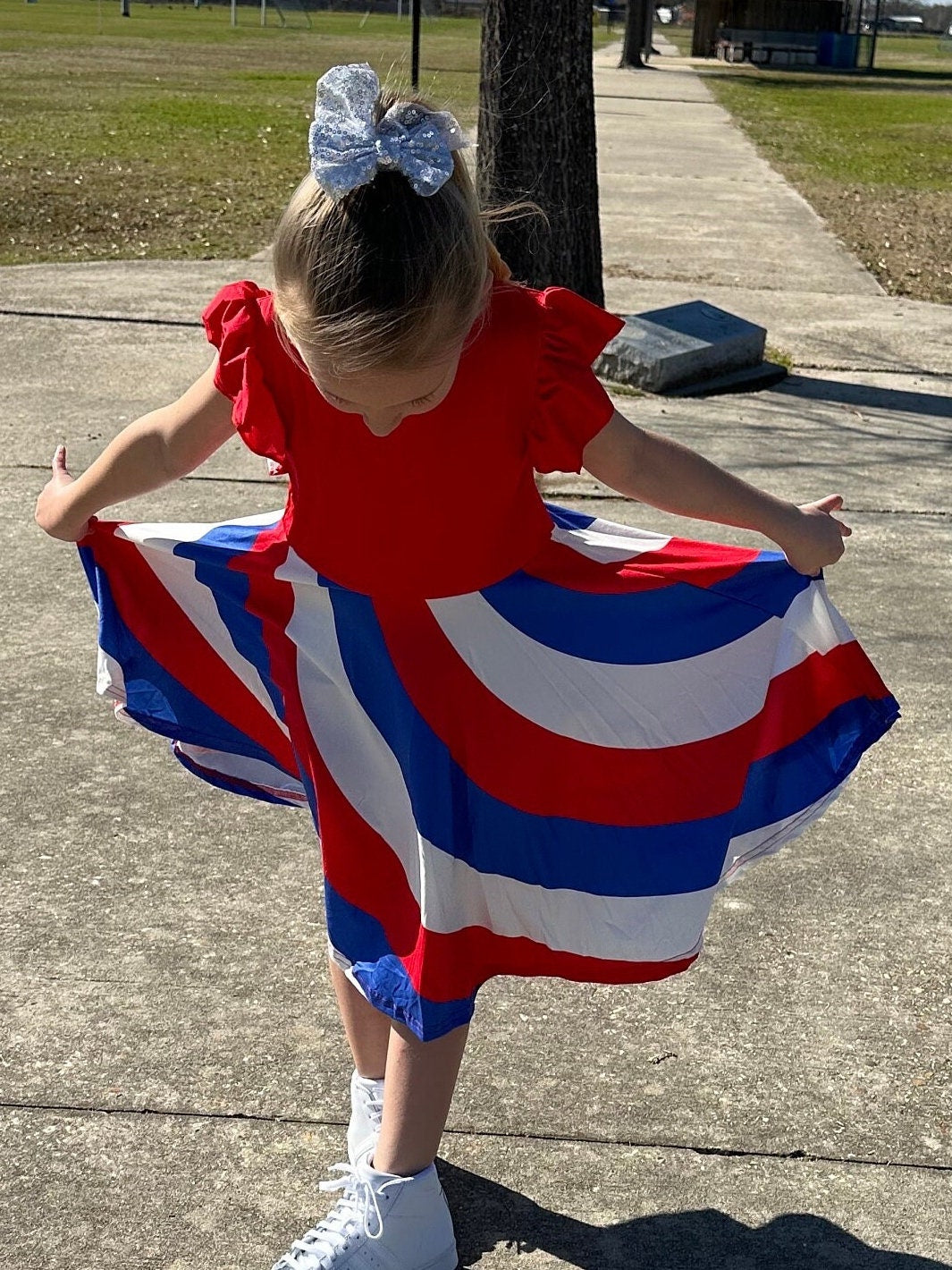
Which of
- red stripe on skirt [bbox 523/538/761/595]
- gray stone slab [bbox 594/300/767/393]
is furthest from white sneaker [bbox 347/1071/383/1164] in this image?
gray stone slab [bbox 594/300/767/393]

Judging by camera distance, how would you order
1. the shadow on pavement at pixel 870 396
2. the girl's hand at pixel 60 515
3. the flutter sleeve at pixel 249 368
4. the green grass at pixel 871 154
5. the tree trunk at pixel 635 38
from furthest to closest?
the tree trunk at pixel 635 38 < the green grass at pixel 871 154 < the shadow on pavement at pixel 870 396 < the girl's hand at pixel 60 515 < the flutter sleeve at pixel 249 368

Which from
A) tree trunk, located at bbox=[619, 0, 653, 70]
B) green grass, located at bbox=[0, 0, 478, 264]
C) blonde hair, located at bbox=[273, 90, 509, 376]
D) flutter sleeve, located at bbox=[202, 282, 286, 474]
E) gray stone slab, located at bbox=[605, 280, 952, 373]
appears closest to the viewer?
blonde hair, located at bbox=[273, 90, 509, 376]

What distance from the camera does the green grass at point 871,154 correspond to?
11.5m

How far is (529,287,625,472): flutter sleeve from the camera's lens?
81.5 inches

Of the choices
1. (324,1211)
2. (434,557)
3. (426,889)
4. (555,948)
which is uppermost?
(434,557)

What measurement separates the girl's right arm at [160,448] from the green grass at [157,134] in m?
0.53

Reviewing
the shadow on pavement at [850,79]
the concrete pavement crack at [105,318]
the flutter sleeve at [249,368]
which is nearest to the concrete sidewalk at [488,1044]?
the flutter sleeve at [249,368]

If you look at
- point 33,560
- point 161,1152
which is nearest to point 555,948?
point 161,1152

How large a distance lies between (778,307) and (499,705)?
7198 mm

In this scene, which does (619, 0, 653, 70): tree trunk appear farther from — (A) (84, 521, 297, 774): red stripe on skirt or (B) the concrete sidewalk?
(A) (84, 521, 297, 774): red stripe on skirt

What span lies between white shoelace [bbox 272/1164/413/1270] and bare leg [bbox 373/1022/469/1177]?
3cm

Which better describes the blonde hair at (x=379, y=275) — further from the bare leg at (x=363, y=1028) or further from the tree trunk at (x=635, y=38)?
the tree trunk at (x=635, y=38)

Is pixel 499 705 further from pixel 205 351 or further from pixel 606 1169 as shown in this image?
pixel 205 351

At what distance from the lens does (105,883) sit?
3062 mm
